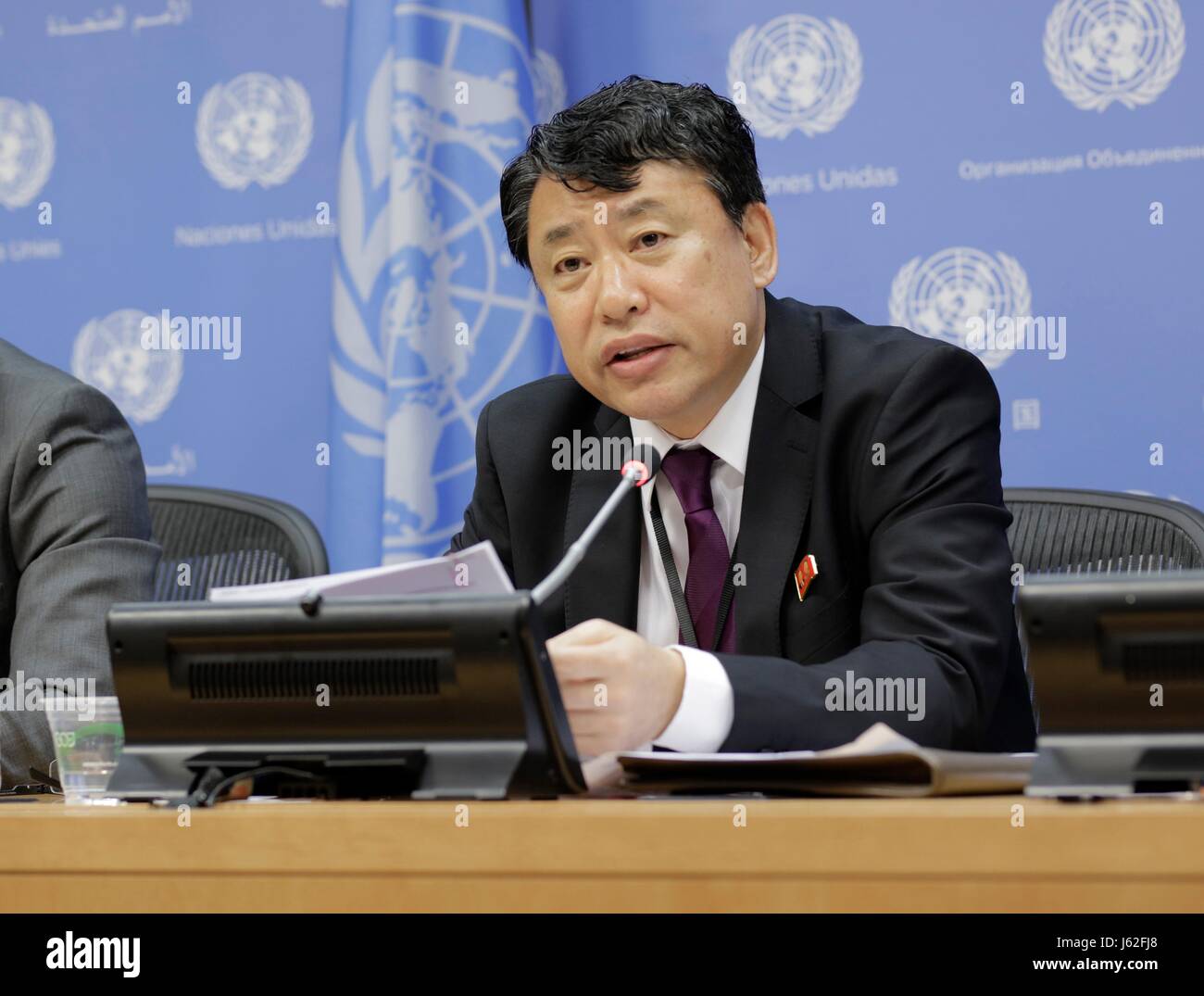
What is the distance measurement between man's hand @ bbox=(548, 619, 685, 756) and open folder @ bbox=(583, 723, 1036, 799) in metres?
0.10

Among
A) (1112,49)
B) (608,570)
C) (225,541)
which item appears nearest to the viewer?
(608,570)

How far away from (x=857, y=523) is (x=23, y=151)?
8.10 feet

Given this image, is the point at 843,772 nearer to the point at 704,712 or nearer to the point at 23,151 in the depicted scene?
the point at 704,712

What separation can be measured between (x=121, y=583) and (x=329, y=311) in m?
1.21

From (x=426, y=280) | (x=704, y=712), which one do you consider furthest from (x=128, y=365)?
(x=704, y=712)

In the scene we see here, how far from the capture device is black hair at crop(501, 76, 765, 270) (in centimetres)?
174

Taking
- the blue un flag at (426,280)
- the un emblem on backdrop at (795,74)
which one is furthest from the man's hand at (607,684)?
the un emblem on backdrop at (795,74)

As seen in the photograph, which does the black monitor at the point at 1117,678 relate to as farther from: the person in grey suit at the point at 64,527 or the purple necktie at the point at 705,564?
the person in grey suit at the point at 64,527

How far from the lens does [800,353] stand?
184 cm

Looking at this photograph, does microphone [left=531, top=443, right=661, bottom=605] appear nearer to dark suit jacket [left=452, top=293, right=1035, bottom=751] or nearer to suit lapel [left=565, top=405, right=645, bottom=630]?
dark suit jacket [left=452, top=293, right=1035, bottom=751]

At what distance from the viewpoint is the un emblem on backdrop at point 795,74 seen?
267 centimetres

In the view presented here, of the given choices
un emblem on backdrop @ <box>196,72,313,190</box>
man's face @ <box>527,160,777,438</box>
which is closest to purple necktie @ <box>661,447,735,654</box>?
man's face @ <box>527,160,777,438</box>

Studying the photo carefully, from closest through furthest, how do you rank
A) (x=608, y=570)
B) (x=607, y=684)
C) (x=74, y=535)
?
1. (x=607, y=684)
2. (x=608, y=570)
3. (x=74, y=535)

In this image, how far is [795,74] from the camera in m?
2.70
